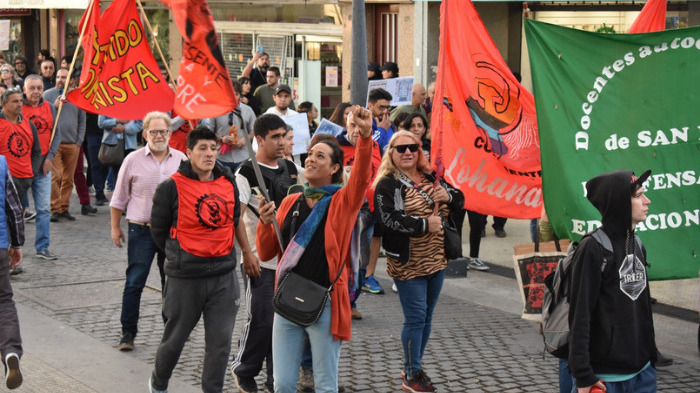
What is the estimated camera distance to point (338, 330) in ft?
17.8

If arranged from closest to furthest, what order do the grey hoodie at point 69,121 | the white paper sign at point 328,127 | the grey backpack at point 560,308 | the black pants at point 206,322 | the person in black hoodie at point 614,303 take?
the person in black hoodie at point 614,303
the grey backpack at point 560,308
the black pants at point 206,322
the white paper sign at point 328,127
the grey hoodie at point 69,121

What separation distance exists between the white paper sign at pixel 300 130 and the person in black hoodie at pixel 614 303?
7.30m

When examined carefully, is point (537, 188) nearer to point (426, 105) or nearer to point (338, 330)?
point (338, 330)

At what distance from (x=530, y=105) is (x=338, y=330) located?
3.29 metres

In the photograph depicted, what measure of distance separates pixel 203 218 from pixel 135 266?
5.70ft

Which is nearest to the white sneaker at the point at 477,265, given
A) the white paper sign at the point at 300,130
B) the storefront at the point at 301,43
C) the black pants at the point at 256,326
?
the white paper sign at the point at 300,130

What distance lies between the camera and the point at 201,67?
5.75 m

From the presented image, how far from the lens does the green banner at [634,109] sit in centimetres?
627

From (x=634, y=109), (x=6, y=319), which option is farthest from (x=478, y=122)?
(x=6, y=319)

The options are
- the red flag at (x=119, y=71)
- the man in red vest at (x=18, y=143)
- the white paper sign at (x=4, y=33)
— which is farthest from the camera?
the white paper sign at (x=4, y=33)

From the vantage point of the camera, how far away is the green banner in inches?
247

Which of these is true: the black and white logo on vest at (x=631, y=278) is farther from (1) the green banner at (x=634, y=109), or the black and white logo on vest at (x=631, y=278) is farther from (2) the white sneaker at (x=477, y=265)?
(2) the white sneaker at (x=477, y=265)

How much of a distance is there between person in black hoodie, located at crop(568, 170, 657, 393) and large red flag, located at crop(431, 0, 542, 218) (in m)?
2.93

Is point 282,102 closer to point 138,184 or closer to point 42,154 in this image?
point 42,154
